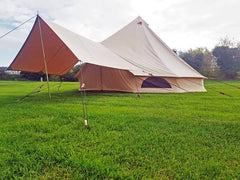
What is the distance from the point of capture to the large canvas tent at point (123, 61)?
3881mm

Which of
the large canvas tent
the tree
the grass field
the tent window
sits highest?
the tree

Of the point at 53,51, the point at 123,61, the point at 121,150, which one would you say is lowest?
the point at 121,150

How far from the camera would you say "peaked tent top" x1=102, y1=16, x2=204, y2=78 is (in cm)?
513

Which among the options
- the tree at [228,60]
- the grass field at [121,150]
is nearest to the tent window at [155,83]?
the grass field at [121,150]

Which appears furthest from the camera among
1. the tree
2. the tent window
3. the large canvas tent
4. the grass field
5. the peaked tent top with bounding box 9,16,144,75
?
the tree

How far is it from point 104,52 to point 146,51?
1.85 meters

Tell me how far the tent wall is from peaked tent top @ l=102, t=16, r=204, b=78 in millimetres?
304

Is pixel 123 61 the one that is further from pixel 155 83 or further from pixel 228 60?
pixel 228 60

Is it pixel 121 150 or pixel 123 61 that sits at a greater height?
pixel 123 61

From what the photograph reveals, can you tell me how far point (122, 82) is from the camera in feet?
17.7

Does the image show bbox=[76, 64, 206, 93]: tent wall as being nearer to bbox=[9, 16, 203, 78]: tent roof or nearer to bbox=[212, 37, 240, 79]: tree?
bbox=[9, 16, 203, 78]: tent roof

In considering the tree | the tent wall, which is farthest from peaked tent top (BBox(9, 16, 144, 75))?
the tree

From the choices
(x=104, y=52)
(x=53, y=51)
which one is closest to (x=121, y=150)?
(x=53, y=51)

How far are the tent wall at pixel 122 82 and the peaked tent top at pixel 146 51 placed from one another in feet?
1.00
